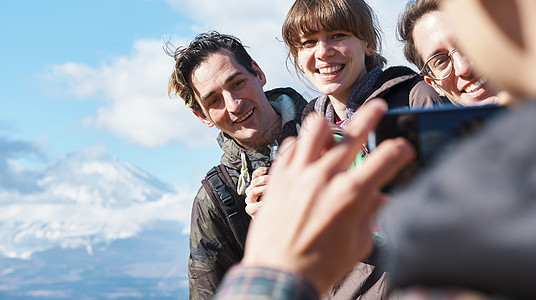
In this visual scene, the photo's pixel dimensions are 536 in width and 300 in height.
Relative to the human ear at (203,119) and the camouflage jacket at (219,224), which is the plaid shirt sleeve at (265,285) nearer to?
the camouflage jacket at (219,224)

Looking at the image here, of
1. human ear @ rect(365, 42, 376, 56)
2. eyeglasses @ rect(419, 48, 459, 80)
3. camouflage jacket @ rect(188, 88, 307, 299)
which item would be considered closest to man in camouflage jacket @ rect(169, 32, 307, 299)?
camouflage jacket @ rect(188, 88, 307, 299)

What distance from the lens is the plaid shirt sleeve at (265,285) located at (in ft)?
3.91

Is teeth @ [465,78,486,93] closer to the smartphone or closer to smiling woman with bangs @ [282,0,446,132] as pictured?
smiling woman with bangs @ [282,0,446,132]

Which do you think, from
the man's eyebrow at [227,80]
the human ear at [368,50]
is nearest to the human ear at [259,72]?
the man's eyebrow at [227,80]

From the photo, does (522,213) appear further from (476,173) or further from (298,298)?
(298,298)

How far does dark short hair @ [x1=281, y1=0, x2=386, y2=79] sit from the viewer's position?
16.8ft

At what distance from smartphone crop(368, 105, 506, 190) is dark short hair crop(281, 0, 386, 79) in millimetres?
3842

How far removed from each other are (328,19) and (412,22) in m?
0.85

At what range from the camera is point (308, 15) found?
519 centimetres

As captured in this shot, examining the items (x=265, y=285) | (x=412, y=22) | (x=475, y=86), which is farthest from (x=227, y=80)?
(x=265, y=285)

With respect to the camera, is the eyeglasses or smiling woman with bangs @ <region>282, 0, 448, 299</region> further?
smiling woman with bangs @ <region>282, 0, 448, 299</region>

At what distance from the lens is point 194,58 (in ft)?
22.2

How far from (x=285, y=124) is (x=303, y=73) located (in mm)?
545

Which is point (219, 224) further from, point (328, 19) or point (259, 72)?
point (328, 19)
